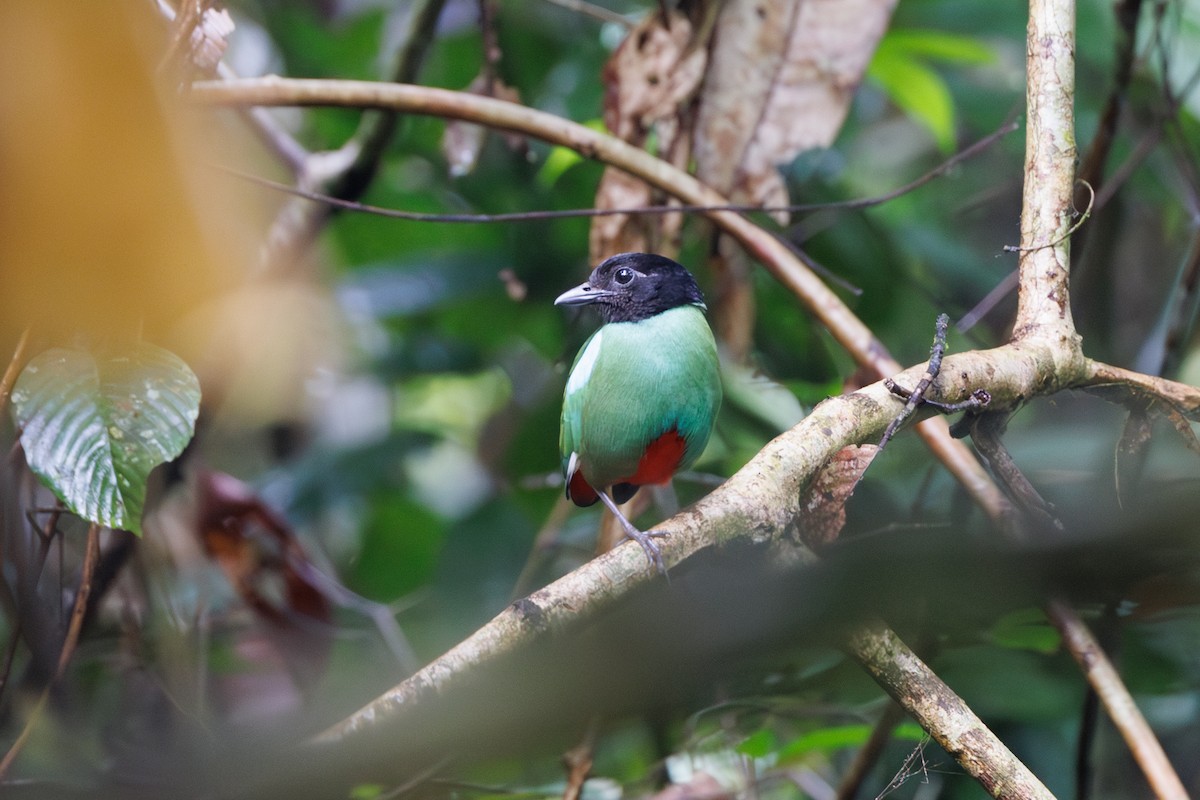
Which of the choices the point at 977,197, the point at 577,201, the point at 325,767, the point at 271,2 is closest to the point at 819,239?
the point at 577,201

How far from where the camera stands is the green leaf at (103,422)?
1.71m

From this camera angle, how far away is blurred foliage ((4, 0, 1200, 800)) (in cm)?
271

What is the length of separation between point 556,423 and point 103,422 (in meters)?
2.07

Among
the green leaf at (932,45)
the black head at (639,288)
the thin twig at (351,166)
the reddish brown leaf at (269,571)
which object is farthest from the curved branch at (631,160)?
the green leaf at (932,45)

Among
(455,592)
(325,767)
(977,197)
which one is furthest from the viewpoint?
(977,197)

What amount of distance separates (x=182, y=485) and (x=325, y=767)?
233 centimetres

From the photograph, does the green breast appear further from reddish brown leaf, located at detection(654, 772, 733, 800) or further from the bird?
reddish brown leaf, located at detection(654, 772, 733, 800)

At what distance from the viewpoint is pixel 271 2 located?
430 cm

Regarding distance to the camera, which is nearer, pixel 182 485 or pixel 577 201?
pixel 182 485

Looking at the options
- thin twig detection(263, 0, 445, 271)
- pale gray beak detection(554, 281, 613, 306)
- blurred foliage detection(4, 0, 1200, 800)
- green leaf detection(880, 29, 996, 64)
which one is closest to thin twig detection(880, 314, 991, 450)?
blurred foliage detection(4, 0, 1200, 800)

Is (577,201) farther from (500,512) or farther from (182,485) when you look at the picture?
(182,485)

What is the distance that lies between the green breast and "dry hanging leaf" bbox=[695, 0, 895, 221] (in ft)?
2.37

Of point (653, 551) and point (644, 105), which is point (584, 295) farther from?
point (653, 551)

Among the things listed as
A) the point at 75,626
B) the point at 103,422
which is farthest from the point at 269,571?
the point at 103,422
